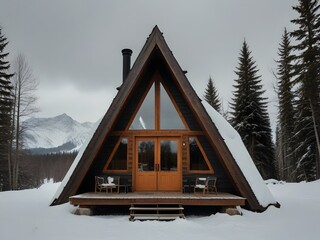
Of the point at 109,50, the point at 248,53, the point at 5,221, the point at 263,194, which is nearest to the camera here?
the point at 5,221

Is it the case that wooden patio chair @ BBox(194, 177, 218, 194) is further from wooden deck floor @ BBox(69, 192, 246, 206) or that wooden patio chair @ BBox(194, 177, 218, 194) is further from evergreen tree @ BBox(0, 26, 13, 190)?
evergreen tree @ BBox(0, 26, 13, 190)

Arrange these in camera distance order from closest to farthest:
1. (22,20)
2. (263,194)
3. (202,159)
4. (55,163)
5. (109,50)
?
1. (263,194)
2. (202,159)
3. (22,20)
4. (109,50)
5. (55,163)

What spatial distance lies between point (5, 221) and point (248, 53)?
24.4 m

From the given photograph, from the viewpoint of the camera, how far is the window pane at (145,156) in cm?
845

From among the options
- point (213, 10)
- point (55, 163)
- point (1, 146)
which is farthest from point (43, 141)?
point (213, 10)

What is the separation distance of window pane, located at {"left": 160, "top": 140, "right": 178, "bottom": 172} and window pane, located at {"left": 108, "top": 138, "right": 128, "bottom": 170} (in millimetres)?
1339

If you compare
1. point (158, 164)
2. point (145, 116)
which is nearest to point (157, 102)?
point (145, 116)

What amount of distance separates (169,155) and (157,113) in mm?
1586

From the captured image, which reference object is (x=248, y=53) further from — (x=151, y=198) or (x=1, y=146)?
(x=1, y=146)

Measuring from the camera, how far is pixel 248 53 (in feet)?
79.5

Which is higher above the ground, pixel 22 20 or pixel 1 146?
pixel 22 20

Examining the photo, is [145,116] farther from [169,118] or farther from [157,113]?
[169,118]

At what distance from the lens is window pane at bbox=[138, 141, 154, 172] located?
845 cm

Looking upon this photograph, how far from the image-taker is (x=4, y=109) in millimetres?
18125
